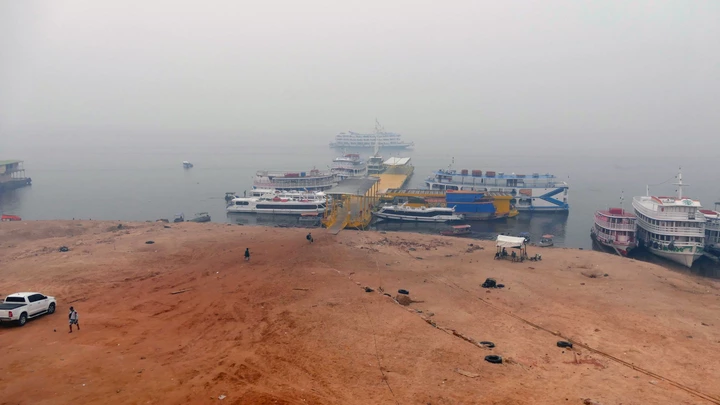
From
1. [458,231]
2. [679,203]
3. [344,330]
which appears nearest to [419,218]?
[458,231]

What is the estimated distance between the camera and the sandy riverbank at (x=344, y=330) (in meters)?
16.1

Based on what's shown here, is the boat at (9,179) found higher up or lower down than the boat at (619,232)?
higher up

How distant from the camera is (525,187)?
7788 cm

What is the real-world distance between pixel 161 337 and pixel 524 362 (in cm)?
1565

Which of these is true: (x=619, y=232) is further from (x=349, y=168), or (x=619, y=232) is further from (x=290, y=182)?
(x=349, y=168)

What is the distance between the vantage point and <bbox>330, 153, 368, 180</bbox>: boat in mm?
100125

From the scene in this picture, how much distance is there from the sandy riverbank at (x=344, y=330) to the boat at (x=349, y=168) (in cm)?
6068

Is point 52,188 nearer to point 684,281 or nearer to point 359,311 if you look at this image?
point 359,311

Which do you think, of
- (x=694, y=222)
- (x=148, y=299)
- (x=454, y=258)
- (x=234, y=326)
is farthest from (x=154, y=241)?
(x=694, y=222)

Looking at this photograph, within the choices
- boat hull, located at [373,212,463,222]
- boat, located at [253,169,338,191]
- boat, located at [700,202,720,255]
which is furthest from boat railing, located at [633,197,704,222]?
boat, located at [253,169,338,191]

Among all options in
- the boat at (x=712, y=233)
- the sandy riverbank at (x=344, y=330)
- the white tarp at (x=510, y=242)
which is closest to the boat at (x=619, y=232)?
the boat at (x=712, y=233)

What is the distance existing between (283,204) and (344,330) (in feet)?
172

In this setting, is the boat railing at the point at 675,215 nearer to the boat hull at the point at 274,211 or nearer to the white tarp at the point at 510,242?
the white tarp at the point at 510,242

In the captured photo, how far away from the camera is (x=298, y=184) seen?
85.6 metres
